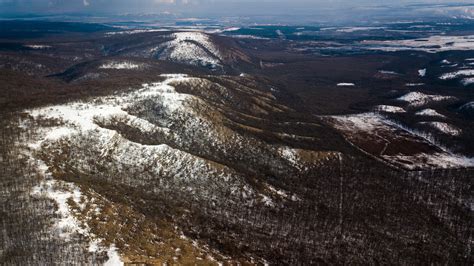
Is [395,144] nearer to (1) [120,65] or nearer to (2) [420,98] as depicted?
(2) [420,98]

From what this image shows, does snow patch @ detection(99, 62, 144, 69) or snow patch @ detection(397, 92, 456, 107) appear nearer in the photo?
snow patch @ detection(397, 92, 456, 107)

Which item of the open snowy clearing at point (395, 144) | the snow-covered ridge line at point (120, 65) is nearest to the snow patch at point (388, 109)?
the open snowy clearing at point (395, 144)

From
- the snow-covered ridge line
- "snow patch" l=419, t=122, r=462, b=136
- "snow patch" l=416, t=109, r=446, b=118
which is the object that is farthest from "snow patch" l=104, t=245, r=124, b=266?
the snow-covered ridge line

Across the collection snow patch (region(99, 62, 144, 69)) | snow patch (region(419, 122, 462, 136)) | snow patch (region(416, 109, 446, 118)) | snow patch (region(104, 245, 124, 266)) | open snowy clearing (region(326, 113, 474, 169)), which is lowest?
open snowy clearing (region(326, 113, 474, 169))

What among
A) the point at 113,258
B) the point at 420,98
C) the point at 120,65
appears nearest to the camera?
the point at 113,258

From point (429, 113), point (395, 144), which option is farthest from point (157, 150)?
point (429, 113)

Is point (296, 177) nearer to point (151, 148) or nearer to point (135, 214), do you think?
point (151, 148)

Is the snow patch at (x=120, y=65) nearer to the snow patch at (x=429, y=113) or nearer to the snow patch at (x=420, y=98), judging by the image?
the snow patch at (x=420, y=98)

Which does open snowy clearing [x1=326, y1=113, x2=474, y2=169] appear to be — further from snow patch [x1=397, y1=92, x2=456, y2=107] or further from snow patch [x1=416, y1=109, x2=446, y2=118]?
snow patch [x1=397, y1=92, x2=456, y2=107]

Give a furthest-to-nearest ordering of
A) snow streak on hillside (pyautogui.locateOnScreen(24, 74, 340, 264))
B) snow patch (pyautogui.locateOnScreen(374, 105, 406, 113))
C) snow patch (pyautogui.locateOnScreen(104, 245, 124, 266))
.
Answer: snow patch (pyautogui.locateOnScreen(374, 105, 406, 113))
snow streak on hillside (pyautogui.locateOnScreen(24, 74, 340, 264))
snow patch (pyautogui.locateOnScreen(104, 245, 124, 266))

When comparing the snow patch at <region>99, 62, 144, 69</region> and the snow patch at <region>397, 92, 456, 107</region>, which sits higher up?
the snow patch at <region>99, 62, 144, 69</region>

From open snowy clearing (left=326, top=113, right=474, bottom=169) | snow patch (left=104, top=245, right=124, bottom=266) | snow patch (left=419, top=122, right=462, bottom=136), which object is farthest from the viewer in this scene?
snow patch (left=419, top=122, right=462, bottom=136)
